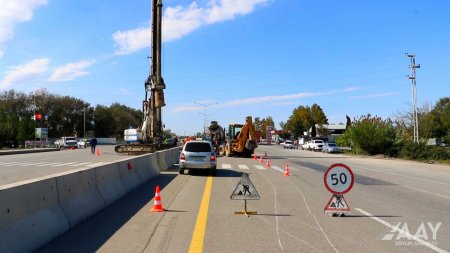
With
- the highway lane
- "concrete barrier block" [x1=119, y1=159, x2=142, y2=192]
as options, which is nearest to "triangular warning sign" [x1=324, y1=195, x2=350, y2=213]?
the highway lane

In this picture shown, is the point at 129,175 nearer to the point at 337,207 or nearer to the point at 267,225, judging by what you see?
the point at 267,225

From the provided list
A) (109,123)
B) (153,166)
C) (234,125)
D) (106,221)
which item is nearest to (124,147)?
(234,125)

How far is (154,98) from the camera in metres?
34.8

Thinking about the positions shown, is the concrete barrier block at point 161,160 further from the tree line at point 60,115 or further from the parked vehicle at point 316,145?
the tree line at point 60,115

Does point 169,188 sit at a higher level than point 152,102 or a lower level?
lower

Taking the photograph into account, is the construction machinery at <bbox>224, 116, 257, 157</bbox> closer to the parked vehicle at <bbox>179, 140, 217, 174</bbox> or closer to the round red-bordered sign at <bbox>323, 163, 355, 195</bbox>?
the parked vehicle at <bbox>179, 140, 217, 174</bbox>

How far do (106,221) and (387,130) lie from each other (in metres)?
43.4

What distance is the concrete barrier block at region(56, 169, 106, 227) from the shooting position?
9.11 meters

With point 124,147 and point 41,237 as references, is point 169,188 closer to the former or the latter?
point 41,237

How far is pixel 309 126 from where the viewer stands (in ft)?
451

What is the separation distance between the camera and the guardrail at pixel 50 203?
6.80 meters

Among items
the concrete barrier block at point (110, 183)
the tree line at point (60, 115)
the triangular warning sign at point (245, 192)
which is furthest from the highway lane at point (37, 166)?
the tree line at point (60, 115)

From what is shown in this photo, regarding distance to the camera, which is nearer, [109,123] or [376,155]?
[376,155]

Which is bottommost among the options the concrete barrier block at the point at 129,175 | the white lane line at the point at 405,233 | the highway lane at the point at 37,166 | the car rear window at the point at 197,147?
the white lane line at the point at 405,233
